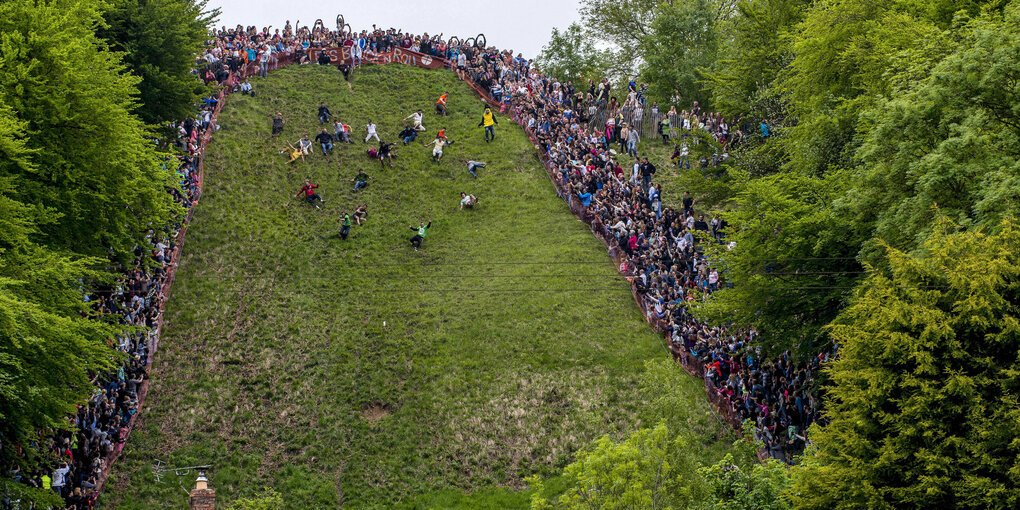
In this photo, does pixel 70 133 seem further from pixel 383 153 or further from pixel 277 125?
pixel 383 153

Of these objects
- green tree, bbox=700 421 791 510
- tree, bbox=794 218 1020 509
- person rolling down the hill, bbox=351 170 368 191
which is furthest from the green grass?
tree, bbox=794 218 1020 509

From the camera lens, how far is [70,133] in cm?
3016

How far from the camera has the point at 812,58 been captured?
35.8 meters

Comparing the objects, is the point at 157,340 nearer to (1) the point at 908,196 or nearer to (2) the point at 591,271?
(2) the point at 591,271

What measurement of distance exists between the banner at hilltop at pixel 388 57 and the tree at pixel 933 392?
4155cm

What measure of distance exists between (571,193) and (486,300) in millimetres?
8122

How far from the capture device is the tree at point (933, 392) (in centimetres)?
1850

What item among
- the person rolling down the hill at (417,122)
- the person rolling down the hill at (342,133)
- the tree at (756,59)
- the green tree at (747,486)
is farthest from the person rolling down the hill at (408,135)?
the green tree at (747,486)

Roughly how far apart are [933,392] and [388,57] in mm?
45129

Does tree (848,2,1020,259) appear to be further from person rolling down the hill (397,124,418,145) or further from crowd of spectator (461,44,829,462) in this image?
person rolling down the hill (397,124,418,145)

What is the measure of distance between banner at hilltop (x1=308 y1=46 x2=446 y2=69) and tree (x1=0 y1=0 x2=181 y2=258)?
26032mm

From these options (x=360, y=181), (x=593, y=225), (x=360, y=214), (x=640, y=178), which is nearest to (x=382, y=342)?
(x=360, y=214)

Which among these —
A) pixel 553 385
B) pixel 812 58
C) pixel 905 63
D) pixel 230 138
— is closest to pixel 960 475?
pixel 905 63

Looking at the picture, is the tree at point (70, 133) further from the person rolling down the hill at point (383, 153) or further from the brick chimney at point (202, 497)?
the person rolling down the hill at point (383, 153)
